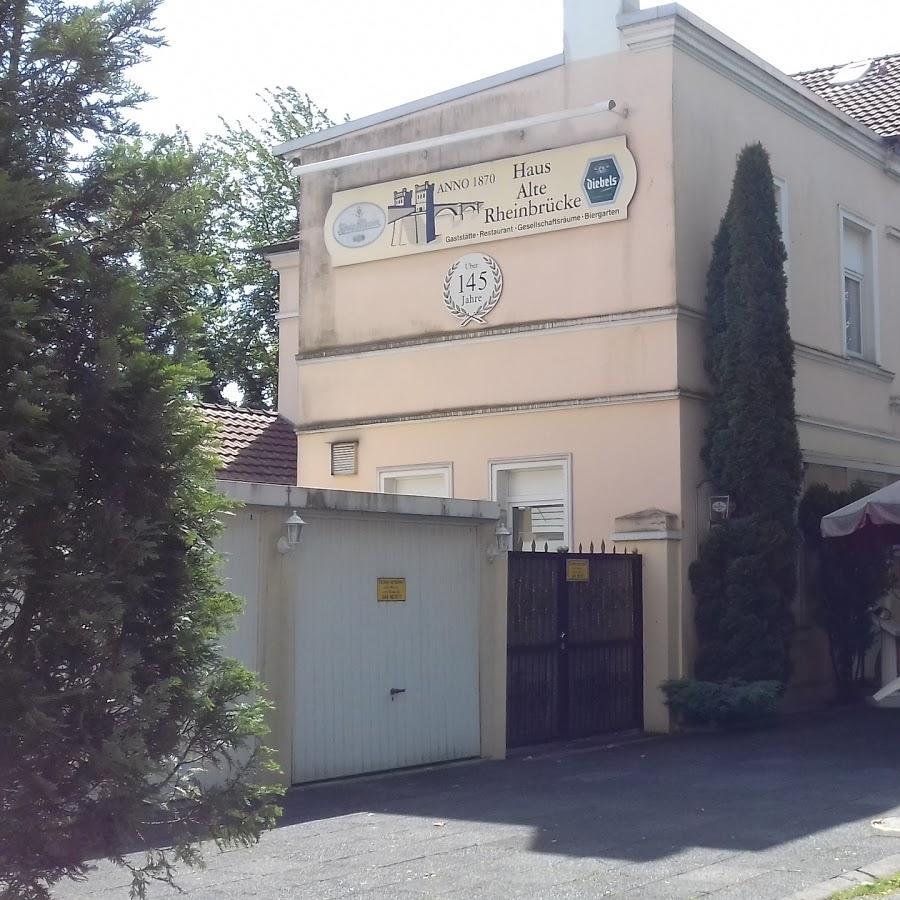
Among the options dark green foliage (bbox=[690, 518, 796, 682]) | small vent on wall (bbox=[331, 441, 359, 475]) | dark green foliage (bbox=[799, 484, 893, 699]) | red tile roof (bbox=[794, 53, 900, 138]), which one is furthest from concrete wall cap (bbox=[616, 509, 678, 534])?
red tile roof (bbox=[794, 53, 900, 138])

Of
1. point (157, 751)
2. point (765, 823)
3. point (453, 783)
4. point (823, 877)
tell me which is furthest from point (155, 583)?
point (453, 783)

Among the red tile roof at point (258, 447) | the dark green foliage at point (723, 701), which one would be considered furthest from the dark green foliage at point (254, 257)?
the dark green foliage at point (723, 701)

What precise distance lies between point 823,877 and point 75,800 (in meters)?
4.39

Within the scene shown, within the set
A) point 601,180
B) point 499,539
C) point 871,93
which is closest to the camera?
point 499,539

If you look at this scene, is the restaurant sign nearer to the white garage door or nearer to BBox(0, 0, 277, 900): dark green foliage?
the white garage door

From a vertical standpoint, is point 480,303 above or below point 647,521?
above

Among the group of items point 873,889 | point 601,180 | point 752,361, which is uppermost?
point 601,180

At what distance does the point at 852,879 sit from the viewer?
7.38 m

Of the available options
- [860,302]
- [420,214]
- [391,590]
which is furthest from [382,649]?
[860,302]

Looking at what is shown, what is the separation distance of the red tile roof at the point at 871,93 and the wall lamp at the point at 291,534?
12048 mm

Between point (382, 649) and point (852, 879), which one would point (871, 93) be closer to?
point (382, 649)

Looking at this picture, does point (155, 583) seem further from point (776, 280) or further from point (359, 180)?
point (359, 180)

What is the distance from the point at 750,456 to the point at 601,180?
3498 millimetres

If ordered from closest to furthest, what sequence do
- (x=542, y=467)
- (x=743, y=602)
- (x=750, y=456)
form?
(x=743, y=602)
(x=750, y=456)
(x=542, y=467)
